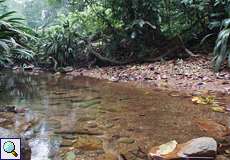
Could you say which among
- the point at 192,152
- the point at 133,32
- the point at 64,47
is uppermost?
the point at 133,32

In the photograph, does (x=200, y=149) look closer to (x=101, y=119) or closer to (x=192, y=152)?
(x=192, y=152)

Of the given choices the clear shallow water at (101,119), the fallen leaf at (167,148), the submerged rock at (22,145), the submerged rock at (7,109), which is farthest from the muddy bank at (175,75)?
the submerged rock at (22,145)

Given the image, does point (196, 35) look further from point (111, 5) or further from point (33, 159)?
point (33, 159)

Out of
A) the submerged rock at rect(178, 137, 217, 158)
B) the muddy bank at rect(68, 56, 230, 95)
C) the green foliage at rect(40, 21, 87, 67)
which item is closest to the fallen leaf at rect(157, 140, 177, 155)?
the submerged rock at rect(178, 137, 217, 158)

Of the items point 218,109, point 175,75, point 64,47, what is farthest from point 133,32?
point 218,109

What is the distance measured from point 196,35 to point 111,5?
2516 mm

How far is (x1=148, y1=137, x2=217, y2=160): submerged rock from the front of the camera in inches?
111

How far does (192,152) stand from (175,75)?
471 cm

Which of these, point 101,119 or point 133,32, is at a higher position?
point 133,32

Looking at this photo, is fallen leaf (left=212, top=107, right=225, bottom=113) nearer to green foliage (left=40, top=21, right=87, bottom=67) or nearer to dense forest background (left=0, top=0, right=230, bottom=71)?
dense forest background (left=0, top=0, right=230, bottom=71)

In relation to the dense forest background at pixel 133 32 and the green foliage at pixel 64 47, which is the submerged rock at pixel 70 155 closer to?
the dense forest background at pixel 133 32

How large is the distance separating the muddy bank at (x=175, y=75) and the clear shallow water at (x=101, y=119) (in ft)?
2.55

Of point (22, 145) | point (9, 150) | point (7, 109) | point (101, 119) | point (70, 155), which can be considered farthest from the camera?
point (7, 109)

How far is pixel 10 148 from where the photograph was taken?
1.74m
